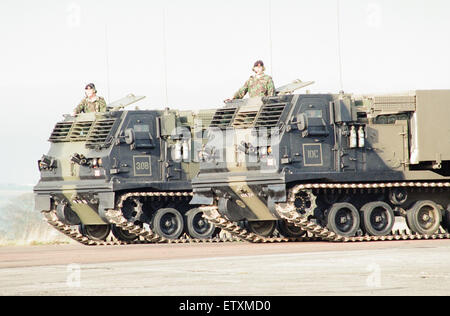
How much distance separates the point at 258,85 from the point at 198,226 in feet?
15.9

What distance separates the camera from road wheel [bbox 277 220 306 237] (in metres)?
29.1

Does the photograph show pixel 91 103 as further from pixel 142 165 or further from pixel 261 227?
pixel 261 227

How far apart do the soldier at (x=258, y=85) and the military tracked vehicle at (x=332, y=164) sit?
95 cm

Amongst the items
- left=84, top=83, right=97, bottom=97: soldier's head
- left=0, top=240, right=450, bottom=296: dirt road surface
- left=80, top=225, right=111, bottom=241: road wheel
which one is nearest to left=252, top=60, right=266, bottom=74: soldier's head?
left=84, top=83, right=97, bottom=97: soldier's head

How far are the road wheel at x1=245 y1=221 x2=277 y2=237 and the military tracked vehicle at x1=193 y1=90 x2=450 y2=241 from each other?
392 millimetres

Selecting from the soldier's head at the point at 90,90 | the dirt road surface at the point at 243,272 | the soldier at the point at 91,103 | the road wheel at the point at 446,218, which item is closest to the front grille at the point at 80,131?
the soldier at the point at 91,103

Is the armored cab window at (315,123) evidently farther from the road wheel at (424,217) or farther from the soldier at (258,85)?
the road wheel at (424,217)

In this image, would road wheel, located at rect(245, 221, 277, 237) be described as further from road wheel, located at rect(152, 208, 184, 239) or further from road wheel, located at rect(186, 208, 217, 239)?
road wheel, located at rect(152, 208, 184, 239)

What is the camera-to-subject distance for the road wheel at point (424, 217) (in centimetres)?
2806

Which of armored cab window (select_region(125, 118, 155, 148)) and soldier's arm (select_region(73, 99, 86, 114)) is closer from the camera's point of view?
armored cab window (select_region(125, 118, 155, 148))
